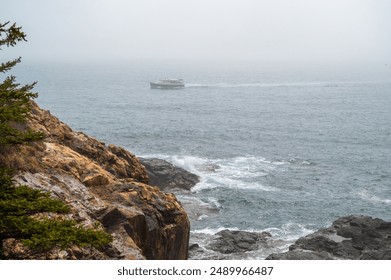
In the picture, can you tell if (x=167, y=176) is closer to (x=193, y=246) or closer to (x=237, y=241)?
(x=237, y=241)

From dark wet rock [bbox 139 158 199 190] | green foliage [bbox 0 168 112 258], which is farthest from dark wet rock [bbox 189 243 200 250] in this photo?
green foliage [bbox 0 168 112 258]

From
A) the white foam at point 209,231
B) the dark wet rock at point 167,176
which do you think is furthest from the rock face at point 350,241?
the dark wet rock at point 167,176

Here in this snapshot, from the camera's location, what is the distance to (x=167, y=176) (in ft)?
188

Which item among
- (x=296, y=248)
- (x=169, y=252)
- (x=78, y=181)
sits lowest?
(x=296, y=248)

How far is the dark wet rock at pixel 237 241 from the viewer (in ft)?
131

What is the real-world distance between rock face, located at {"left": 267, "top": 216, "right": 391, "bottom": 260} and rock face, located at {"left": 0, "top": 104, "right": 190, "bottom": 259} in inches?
599

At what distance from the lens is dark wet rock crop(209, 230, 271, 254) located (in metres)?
39.9

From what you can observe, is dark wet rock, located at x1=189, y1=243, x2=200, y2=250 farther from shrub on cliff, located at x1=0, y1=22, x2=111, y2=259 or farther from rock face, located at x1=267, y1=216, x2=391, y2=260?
shrub on cliff, located at x1=0, y1=22, x2=111, y2=259

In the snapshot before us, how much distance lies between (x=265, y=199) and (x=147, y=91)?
125m

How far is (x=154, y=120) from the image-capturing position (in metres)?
108

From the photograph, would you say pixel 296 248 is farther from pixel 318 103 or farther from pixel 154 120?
pixel 318 103

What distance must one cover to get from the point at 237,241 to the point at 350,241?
32.3ft

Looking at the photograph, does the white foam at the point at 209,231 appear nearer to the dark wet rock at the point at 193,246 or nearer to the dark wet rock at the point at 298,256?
the dark wet rock at the point at 193,246
